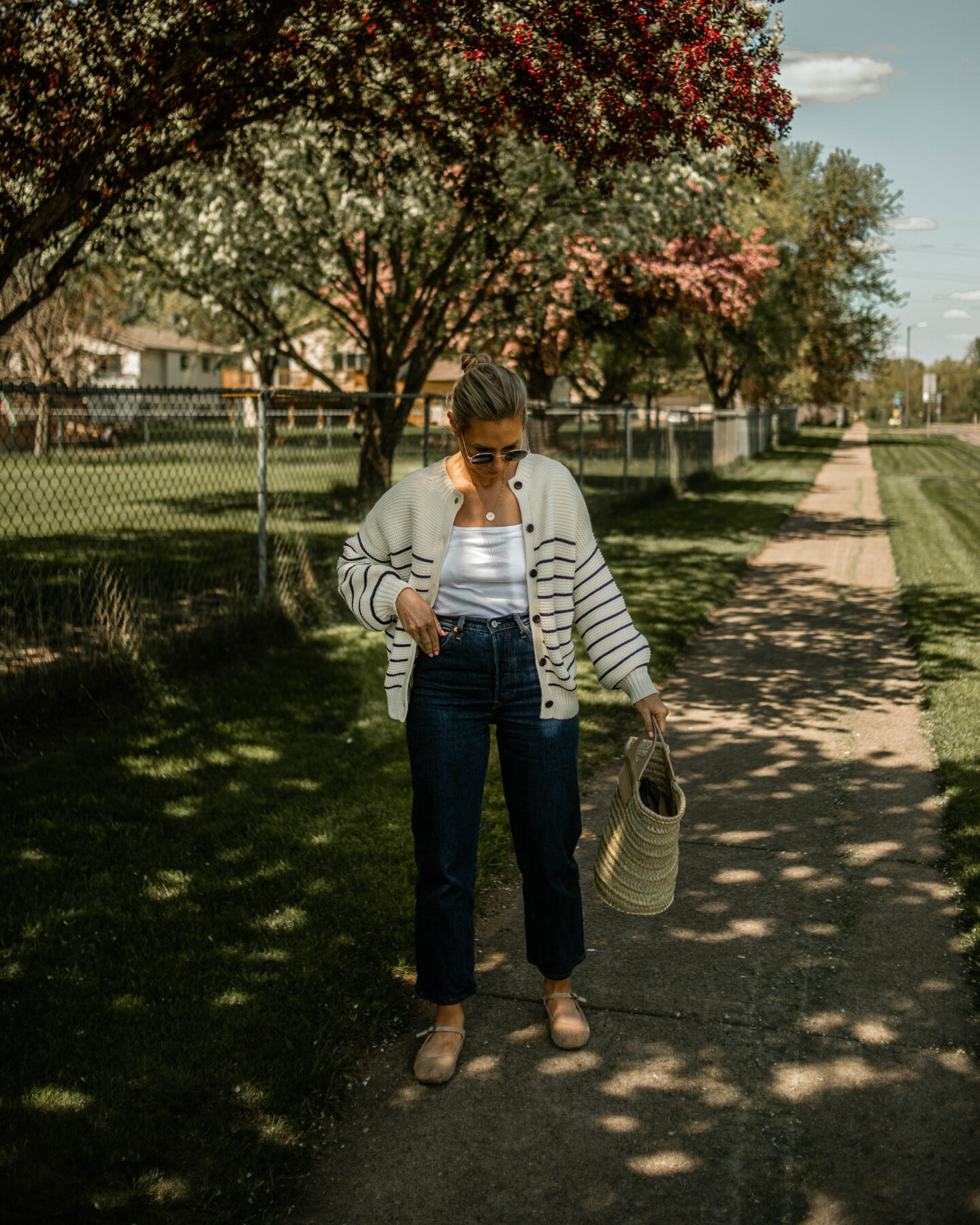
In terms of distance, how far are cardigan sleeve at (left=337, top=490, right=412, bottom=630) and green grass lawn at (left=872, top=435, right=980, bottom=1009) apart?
2164 millimetres

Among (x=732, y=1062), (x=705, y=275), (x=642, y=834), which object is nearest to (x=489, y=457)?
(x=642, y=834)

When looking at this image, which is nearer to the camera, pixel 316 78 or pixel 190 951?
pixel 190 951

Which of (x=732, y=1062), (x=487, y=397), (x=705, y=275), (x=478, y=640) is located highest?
(x=705, y=275)

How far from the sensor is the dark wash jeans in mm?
2980

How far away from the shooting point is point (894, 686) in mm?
7262

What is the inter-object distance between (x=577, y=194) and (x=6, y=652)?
9.64 m

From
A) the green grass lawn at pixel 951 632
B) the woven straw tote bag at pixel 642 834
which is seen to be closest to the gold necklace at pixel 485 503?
the woven straw tote bag at pixel 642 834

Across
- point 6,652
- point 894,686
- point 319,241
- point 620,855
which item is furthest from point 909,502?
point 620,855

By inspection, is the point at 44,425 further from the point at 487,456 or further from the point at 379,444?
the point at 487,456

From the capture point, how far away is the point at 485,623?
297cm

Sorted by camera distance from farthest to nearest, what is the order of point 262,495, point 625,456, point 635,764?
point 625,456 < point 262,495 < point 635,764

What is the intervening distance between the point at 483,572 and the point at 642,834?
2.86ft

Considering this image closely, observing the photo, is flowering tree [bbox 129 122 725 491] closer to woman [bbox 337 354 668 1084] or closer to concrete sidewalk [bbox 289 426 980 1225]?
concrete sidewalk [bbox 289 426 980 1225]

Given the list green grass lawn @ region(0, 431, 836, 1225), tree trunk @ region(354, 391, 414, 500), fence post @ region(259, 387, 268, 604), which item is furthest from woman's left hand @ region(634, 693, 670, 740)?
tree trunk @ region(354, 391, 414, 500)
